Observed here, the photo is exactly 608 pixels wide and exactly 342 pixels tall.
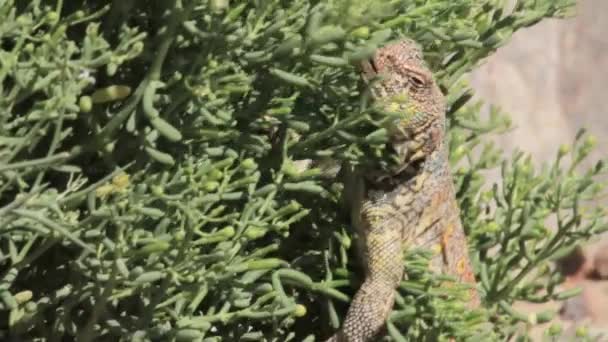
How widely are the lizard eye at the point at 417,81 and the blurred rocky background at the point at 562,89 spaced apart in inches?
237

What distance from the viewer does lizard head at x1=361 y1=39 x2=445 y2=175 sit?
3.81 meters

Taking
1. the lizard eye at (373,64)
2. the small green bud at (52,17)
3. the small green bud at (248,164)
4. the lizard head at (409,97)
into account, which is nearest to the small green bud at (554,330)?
the lizard head at (409,97)

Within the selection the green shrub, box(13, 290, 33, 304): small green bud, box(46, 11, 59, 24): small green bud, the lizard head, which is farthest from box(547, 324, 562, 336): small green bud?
box(46, 11, 59, 24): small green bud

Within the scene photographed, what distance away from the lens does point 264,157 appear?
357 centimetres

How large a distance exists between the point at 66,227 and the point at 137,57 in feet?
1.64

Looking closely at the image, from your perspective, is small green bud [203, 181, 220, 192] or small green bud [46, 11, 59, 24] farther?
small green bud [203, 181, 220, 192]

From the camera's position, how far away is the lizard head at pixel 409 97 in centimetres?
381

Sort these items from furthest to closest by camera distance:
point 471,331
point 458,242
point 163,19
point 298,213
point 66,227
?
point 458,242, point 471,331, point 298,213, point 163,19, point 66,227

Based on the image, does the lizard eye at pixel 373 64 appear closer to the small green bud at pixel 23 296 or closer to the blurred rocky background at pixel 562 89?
the small green bud at pixel 23 296

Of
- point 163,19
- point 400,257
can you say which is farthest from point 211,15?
point 400,257

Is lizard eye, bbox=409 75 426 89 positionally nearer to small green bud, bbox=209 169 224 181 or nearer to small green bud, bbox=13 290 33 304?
small green bud, bbox=209 169 224 181

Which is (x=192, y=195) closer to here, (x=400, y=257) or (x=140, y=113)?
(x=140, y=113)

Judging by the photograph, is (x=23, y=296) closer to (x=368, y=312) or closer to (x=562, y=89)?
(x=368, y=312)

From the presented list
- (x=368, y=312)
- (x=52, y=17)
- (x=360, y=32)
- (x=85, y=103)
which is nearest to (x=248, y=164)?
(x=360, y=32)
